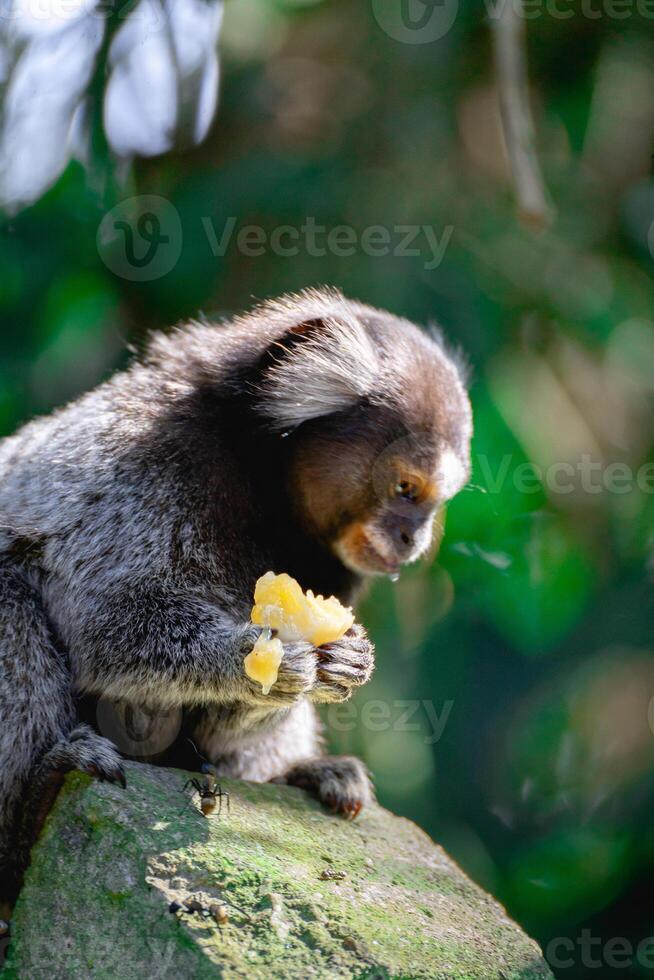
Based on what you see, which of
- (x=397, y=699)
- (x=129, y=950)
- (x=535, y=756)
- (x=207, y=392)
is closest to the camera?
(x=129, y=950)

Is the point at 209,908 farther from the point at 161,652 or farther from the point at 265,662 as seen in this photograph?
A: the point at 161,652

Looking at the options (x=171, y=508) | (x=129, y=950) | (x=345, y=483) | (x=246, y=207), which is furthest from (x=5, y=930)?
(x=246, y=207)

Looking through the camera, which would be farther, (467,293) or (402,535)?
(467,293)

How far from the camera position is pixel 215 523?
3.99 metres

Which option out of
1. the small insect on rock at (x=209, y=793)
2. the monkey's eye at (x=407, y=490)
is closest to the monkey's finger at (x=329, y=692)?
the small insect on rock at (x=209, y=793)

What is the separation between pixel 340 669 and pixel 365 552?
33.0 inches

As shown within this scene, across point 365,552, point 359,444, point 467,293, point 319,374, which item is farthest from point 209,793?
point 467,293

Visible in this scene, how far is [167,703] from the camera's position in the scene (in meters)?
3.78

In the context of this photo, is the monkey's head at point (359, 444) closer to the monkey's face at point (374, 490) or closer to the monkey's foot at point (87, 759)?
the monkey's face at point (374, 490)

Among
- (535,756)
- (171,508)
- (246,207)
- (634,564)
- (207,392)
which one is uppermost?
(246,207)

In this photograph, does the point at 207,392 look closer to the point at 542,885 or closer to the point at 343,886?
the point at 343,886

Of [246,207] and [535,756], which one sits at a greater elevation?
[246,207]

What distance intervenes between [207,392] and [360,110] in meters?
4.00

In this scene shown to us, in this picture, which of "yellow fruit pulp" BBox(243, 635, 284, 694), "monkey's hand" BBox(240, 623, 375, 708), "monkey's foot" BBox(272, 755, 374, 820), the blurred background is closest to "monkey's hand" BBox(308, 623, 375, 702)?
"monkey's hand" BBox(240, 623, 375, 708)
